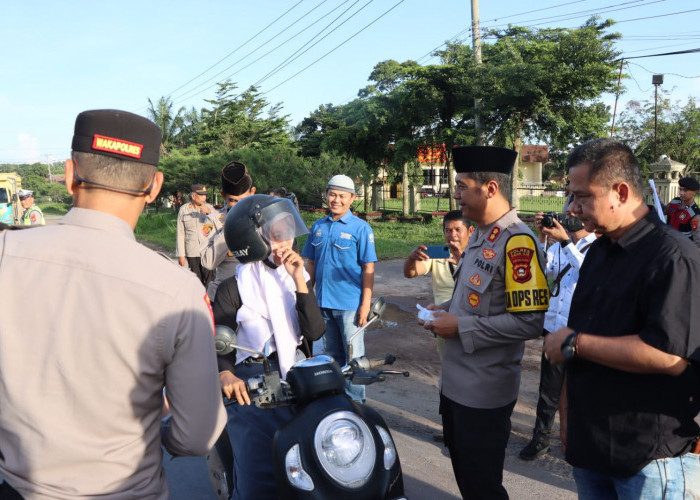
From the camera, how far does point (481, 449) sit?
8.20ft

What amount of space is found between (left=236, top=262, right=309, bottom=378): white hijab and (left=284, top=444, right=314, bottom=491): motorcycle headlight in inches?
32.9

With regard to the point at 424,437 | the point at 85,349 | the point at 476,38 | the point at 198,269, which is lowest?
the point at 424,437

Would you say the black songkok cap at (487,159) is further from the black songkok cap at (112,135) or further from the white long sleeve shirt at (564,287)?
the black songkok cap at (112,135)

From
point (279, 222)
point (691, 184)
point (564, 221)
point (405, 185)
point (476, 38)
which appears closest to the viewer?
point (279, 222)

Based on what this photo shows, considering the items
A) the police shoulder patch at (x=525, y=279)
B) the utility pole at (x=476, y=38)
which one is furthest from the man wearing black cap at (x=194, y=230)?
the utility pole at (x=476, y=38)

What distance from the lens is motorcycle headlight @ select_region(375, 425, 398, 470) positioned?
1.99 metres

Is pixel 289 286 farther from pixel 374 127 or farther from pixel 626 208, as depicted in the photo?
pixel 374 127

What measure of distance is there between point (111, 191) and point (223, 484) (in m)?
1.90

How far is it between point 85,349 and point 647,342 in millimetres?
1625

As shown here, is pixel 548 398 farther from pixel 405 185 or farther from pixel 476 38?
pixel 405 185

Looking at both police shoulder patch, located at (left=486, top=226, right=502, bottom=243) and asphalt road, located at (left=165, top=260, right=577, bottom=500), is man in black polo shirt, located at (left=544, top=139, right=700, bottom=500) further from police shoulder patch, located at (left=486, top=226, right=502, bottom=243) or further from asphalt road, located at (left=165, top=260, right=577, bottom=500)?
asphalt road, located at (left=165, top=260, right=577, bottom=500)

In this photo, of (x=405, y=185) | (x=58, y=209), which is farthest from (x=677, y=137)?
(x=58, y=209)

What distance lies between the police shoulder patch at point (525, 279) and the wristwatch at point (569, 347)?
0.45m

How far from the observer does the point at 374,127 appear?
78.7ft
